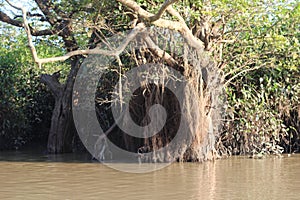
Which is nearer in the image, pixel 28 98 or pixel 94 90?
pixel 94 90

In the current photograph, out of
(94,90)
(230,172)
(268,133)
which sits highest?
(94,90)

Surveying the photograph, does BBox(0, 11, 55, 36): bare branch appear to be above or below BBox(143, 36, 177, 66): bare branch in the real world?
above

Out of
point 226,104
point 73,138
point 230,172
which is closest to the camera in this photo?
point 230,172

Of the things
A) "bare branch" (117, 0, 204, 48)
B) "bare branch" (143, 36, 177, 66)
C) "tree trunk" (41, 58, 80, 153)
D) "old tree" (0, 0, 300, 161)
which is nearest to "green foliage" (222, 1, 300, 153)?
"old tree" (0, 0, 300, 161)

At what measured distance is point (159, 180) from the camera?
921 cm

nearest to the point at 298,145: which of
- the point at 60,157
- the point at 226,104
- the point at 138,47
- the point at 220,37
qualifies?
the point at 226,104

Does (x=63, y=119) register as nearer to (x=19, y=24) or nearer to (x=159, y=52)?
(x=19, y=24)

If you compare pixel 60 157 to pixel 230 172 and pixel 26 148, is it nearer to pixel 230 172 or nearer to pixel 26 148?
pixel 26 148

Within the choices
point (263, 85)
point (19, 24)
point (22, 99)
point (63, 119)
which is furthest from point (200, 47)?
point (22, 99)

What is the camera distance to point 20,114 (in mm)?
15328

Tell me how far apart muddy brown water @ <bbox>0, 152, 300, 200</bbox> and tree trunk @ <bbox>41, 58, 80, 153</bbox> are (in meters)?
2.14

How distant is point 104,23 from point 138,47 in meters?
0.83

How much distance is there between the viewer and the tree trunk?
14.1 metres

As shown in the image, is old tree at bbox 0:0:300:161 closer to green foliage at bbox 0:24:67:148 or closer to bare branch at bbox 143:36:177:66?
bare branch at bbox 143:36:177:66
